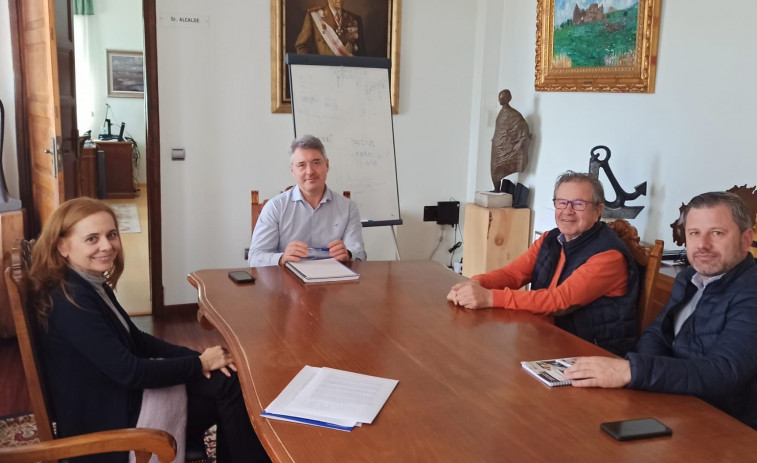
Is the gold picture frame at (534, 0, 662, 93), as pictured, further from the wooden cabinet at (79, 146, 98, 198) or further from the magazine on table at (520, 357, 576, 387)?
the wooden cabinet at (79, 146, 98, 198)

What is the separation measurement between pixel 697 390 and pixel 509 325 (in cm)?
54

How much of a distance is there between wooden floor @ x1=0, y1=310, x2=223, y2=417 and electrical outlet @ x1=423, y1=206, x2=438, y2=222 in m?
1.63

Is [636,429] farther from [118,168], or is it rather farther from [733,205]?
[118,168]

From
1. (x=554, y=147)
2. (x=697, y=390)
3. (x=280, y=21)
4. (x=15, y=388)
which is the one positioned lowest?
(x=15, y=388)

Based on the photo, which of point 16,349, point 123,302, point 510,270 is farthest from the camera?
point 123,302

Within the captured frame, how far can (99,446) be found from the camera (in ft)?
4.54

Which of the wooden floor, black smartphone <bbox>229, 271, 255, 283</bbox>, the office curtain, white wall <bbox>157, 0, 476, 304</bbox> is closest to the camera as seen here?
black smartphone <bbox>229, 271, 255, 283</bbox>

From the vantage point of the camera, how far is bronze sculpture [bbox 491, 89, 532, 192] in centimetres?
404

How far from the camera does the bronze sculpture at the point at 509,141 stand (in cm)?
404

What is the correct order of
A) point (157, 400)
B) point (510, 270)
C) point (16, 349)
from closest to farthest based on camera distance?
point (157, 400), point (510, 270), point (16, 349)

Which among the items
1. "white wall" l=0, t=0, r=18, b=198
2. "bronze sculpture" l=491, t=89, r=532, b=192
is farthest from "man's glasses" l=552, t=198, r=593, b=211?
"white wall" l=0, t=0, r=18, b=198

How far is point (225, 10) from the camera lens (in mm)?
3916

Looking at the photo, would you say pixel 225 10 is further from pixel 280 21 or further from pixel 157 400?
pixel 157 400

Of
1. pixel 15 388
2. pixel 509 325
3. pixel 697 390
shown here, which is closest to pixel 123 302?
pixel 15 388
